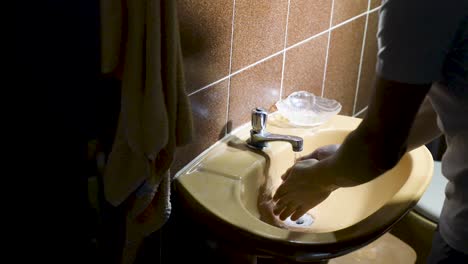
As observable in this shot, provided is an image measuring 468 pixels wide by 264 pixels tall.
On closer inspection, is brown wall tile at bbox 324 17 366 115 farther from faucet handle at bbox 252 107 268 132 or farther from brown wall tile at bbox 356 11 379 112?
faucet handle at bbox 252 107 268 132

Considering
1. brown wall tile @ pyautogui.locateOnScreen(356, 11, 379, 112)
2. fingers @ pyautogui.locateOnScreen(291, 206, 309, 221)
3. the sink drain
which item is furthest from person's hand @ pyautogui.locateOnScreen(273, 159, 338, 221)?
brown wall tile @ pyautogui.locateOnScreen(356, 11, 379, 112)

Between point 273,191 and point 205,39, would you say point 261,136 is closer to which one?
point 273,191

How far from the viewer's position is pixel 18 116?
0.84 meters

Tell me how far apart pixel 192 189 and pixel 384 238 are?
2.82 feet

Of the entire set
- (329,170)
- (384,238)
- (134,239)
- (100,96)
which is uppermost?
(100,96)

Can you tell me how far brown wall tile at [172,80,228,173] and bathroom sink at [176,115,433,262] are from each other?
0.02 metres

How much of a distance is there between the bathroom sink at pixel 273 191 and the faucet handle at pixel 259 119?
1.9 inches

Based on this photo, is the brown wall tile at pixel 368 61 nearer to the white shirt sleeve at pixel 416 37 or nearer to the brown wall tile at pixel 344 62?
the brown wall tile at pixel 344 62

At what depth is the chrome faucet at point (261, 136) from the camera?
4.11ft

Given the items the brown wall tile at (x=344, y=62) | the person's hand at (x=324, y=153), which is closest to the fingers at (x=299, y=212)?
the person's hand at (x=324, y=153)

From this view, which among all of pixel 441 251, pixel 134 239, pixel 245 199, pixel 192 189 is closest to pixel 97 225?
pixel 134 239

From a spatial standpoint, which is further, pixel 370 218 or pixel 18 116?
pixel 370 218

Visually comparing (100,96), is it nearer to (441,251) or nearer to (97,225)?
(97,225)

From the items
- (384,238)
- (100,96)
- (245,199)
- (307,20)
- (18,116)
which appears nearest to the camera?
(18,116)
